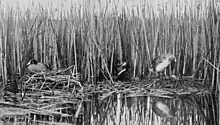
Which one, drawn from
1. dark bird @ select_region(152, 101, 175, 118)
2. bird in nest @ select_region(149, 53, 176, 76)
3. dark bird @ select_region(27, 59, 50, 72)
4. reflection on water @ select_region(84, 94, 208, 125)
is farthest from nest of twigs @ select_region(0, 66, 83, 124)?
bird in nest @ select_region(149, 53, 176, 76)

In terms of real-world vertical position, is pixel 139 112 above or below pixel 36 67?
below

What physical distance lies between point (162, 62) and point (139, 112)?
2280mm

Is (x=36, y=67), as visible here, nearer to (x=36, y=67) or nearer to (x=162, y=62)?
(x=36, y=67)

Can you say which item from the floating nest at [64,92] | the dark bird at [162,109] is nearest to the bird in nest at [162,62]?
the floating nest at [64,92]

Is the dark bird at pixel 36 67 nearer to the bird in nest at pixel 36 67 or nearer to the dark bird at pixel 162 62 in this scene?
the bird in nest at pixel 36 67

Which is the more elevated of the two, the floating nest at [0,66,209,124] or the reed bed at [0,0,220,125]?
the reed bed at [0,0,220,125]

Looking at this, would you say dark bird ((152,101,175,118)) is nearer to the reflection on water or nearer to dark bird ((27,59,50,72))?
the reflection on water

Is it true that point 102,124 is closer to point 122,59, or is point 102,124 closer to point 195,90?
point 195,90

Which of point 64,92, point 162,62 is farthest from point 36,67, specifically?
point 162,62

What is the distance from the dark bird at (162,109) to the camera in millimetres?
4925

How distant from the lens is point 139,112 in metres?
5.13

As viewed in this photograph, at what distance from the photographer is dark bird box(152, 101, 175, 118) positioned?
493 cm

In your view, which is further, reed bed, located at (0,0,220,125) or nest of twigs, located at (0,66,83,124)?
reed bed, located at (0,0,220,125)

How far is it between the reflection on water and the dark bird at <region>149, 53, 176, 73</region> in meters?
1.06
